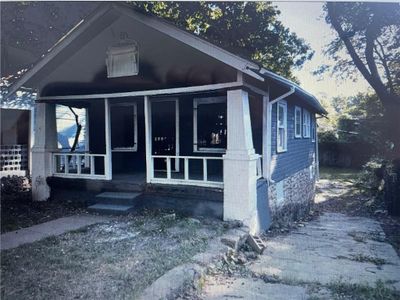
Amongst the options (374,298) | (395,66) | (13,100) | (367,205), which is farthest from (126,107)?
(395,66)

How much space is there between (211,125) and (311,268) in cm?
448

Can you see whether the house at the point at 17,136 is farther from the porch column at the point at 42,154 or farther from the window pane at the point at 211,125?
the window pane at the point at 211,125

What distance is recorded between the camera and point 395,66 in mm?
13727

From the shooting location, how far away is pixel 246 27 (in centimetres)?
1573

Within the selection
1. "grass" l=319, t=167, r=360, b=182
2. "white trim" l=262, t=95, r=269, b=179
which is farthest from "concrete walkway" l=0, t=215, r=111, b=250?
"grass" l=319, t=167, r=360, b=182

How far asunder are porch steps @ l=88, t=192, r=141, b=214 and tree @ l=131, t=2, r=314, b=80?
832 cm

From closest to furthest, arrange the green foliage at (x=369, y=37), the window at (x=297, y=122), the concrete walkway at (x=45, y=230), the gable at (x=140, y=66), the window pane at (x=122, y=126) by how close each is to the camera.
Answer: the concrete walkway at (x=45, y=230), the gable at (x=140, y=66), the window pane at (x=122, y=126), the window at (x=297, y=122), the green foliage at (x=369, y=37)

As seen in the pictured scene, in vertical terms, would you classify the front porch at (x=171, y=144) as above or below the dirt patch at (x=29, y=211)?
above

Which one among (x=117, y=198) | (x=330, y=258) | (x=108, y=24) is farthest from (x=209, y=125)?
(x=330, y=258)

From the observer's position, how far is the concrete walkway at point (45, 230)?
16.5 feet

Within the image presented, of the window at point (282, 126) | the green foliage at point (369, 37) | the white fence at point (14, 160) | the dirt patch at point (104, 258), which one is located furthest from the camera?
the green foliage at point (369, 37)

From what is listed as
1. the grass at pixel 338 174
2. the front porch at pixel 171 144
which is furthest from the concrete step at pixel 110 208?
the grass at pixel 338 174

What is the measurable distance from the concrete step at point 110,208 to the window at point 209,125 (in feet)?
7.84

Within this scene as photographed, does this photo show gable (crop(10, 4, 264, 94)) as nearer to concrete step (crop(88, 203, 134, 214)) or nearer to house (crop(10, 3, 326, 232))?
house (crop(10, 3, 326, 232))
